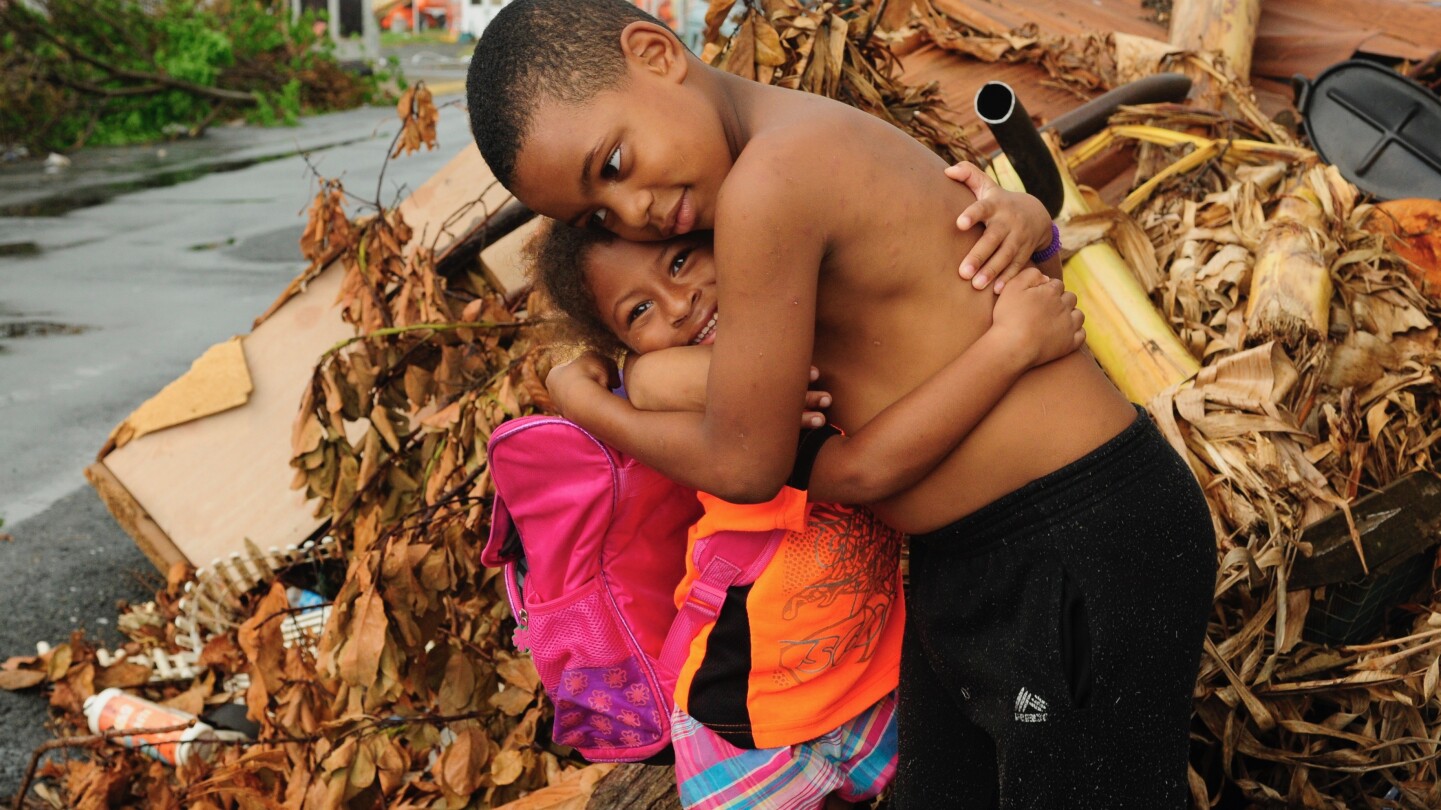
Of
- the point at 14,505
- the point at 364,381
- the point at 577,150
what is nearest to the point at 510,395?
the point at 364,381

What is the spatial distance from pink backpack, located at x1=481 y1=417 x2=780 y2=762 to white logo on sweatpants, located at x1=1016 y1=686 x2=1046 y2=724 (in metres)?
0.52

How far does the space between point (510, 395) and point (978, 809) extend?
58.9 inches

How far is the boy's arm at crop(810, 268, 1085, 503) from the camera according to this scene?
157cm

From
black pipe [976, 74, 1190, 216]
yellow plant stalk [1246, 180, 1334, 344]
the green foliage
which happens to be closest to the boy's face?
black pipe [976, 74, 1190, 216]

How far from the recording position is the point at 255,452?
3.87m

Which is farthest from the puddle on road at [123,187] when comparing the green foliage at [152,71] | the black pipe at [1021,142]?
the black pipe at [1021,142]

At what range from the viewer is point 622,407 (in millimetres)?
1790

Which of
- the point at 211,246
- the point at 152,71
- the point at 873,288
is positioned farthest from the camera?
the point at 152,71

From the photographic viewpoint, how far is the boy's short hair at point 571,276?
1883 mm

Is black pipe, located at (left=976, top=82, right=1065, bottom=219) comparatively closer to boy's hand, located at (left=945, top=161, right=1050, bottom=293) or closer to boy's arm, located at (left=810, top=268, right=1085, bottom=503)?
boy's hand, located at (left=945, top=161, right=1050, bottom=293)

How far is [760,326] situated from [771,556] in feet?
1.68

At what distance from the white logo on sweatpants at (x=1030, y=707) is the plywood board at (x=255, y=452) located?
2537mm

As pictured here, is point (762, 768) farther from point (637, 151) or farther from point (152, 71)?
point (152, 71)

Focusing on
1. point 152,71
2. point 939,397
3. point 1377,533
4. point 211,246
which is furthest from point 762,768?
point 152,71
